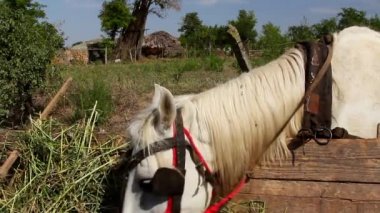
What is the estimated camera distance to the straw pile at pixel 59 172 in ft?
10.7

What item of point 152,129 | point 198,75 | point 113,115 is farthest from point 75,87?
point 152,129

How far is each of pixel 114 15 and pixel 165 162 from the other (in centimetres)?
4599

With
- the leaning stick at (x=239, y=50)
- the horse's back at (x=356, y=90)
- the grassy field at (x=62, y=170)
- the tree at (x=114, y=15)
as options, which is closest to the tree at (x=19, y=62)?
the leaning stick at (x=239, y=50)

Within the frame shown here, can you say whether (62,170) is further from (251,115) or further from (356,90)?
(356,90)

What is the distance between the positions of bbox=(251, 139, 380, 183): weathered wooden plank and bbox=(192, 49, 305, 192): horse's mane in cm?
11

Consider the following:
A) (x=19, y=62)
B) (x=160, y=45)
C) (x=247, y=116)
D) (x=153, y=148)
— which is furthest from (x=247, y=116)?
(x=160, y=45)

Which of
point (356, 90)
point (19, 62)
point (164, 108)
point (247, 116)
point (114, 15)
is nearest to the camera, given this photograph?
point (164, 108)

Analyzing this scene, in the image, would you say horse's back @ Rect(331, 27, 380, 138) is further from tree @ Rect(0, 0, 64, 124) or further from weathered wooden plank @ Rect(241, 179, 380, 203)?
tree @ Rect(0, 0, 64, 124)

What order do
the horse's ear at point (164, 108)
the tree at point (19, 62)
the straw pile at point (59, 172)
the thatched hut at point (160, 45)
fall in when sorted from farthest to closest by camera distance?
the thatched hut at point (160, 45) → the tree at point (19, 62) → the straw pile at point (59, 172) → the horse's ear at point (164, 108)

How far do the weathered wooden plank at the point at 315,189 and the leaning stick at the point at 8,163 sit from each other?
141cm

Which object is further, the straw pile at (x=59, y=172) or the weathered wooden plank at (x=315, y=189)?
the straw pile at (x=59, y=172)

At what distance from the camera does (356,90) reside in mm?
3066

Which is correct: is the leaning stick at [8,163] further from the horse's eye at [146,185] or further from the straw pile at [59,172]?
the horse's eye at [146,185]

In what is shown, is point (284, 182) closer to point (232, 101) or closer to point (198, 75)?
point (232, 101)
